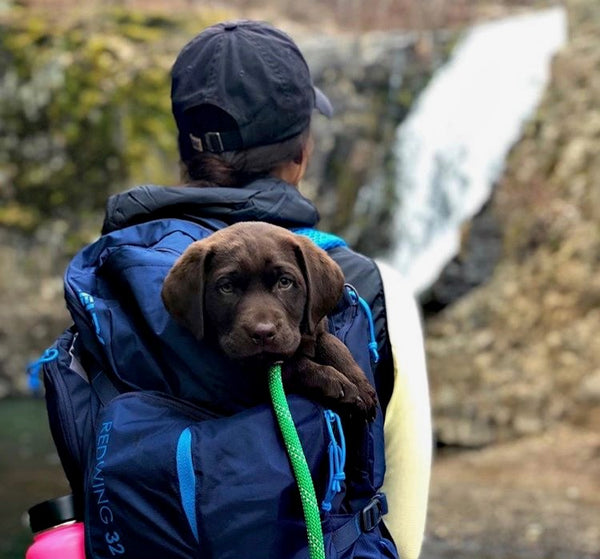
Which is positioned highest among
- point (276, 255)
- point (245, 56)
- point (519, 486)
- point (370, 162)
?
point (245, 56)

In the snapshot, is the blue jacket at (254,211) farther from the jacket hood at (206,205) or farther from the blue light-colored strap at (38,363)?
the blue light-colored strap at (38,363)

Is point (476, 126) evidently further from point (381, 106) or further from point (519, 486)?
point (519, 486)

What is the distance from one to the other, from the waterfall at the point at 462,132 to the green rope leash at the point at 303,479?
10823mm

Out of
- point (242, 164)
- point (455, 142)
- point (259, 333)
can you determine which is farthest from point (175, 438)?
point (455, 142)

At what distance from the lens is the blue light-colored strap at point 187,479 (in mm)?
1755

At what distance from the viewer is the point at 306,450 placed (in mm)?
1795

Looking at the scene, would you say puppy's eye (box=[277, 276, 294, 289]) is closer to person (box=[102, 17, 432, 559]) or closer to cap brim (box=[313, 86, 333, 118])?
person (box=[102, 17, 432, 559])

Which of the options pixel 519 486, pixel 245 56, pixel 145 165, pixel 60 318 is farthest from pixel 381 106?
pixel 245 56

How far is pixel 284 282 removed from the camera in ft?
6.33

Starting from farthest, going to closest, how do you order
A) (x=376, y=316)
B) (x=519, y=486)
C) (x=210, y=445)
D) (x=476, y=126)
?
(x=476, y=126) → (x=519, y=486) → (x=376, y=316) → (x=210, y=445)

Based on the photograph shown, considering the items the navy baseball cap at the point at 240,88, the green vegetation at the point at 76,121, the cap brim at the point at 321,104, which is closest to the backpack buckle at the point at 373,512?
the navy baseball cap at the point at 240,88

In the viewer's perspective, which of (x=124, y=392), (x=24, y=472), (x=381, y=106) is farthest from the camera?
(x=381, y=106)

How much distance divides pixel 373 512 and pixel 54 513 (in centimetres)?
64

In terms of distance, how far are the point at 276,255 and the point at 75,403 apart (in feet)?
1.64
